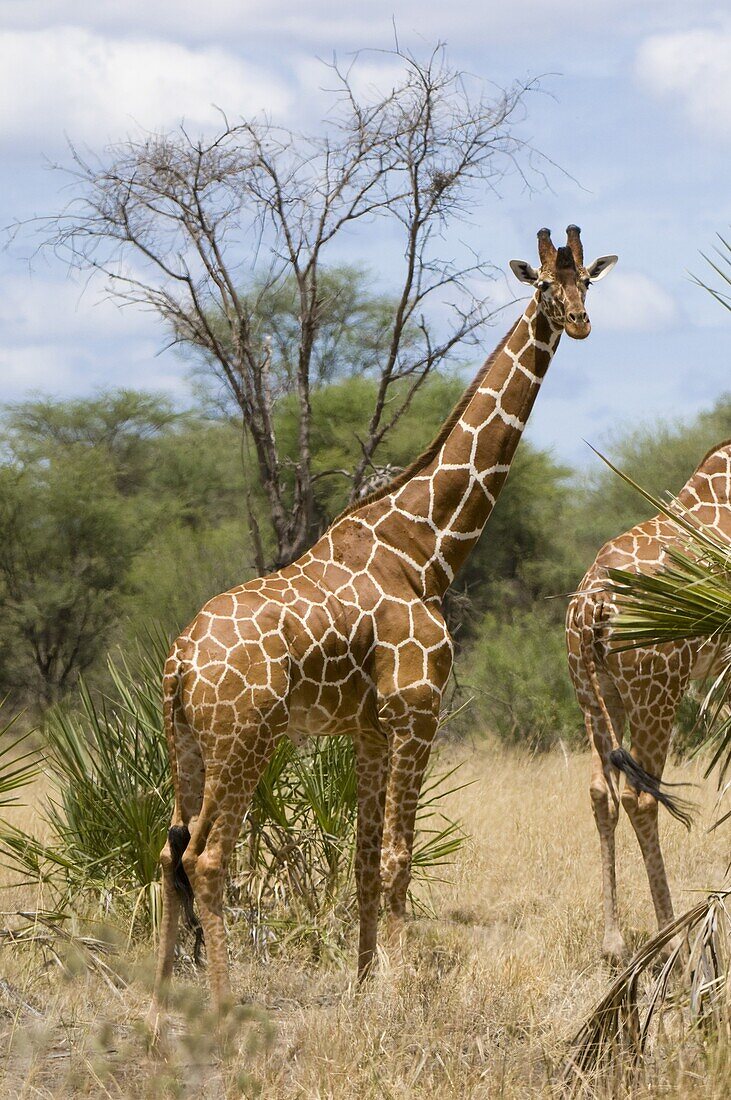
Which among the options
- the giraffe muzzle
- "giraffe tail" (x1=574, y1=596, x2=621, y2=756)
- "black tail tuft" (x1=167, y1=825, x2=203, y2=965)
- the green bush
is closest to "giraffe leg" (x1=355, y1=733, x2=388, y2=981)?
"black tail tuft" (x1=167, y1=825, x2=203, y2=965)

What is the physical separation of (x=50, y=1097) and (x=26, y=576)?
52.3 feet

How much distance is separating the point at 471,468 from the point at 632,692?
1578 mm

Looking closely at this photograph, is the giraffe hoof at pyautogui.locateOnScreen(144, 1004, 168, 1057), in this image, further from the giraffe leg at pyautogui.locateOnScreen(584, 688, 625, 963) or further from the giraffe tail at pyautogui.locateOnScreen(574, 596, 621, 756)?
the giraffe tail at pyautogui.locateOnScreen(574, 596, 621, 756)

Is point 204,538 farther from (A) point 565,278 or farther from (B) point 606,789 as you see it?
(A) point 565,278

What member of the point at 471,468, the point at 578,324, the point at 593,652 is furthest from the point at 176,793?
the point at 578,324

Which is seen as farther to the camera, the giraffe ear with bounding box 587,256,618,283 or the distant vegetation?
the distant vegetation

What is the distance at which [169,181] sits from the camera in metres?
9.66

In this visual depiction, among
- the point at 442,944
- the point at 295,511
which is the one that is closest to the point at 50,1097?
the point at 442,944

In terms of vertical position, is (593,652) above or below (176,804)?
above

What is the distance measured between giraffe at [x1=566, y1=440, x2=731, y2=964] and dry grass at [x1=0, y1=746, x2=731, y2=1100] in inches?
16.3

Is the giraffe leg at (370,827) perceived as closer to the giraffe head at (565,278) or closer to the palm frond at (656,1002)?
the palm frond at (656,1002)

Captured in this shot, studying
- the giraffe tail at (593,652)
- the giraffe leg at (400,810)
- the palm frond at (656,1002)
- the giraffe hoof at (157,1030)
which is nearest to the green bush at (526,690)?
the giraffe tail at (593,652)

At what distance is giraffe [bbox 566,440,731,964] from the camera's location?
6539mm

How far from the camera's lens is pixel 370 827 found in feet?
19.3
